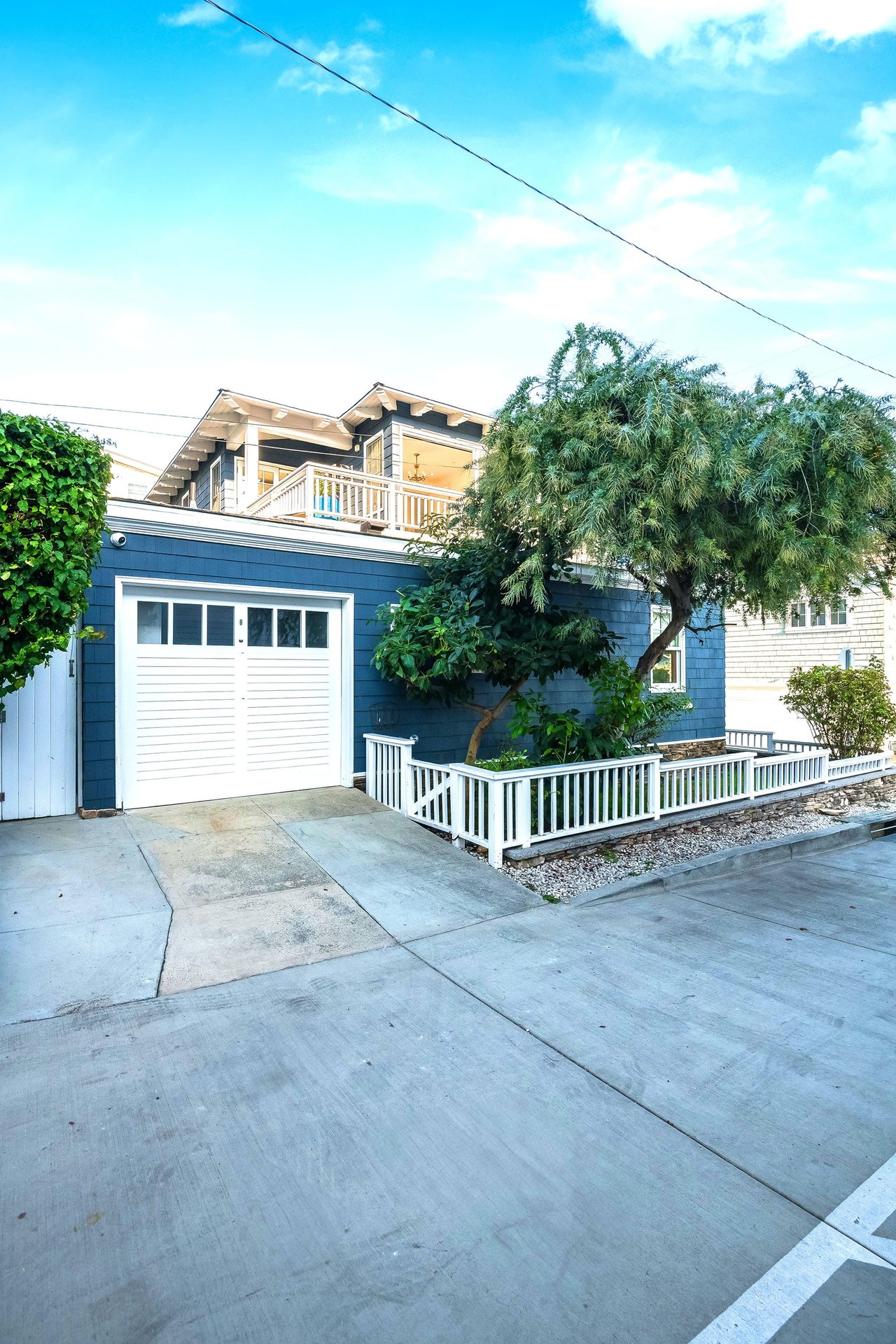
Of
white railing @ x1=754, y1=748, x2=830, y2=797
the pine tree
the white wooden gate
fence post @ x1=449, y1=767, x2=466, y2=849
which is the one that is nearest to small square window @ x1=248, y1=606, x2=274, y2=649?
the white wooden gate

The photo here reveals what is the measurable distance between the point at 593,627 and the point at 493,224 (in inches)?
178

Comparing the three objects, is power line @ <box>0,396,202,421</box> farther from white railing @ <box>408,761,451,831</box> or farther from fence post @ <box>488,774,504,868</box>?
fence post @ <box>488,774,504,868</box>

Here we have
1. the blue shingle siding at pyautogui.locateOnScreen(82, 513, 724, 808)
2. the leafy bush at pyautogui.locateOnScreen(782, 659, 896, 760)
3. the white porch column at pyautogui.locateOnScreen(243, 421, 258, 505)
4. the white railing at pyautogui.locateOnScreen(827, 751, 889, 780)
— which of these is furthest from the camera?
the white porch column at pyautogui.locateOnScreen(243, 421, 258, 505)

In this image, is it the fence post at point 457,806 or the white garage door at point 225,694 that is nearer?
the fence post at point 457,806

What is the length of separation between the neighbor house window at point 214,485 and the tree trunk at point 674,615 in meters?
9.28

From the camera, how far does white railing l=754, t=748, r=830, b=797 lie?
27.4 ft

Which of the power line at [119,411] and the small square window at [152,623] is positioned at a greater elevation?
the power line at [119,411]

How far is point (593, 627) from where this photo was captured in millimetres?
7316

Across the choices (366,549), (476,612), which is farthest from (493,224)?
(476,612)

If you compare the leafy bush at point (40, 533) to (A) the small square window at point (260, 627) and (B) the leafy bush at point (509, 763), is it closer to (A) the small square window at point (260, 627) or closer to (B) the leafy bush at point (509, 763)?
(A) the small square window at point (260, 627)

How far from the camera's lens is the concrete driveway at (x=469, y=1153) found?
172cm

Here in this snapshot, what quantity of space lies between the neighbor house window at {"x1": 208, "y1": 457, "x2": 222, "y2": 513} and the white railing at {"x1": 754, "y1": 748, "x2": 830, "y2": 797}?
1057 centimetres

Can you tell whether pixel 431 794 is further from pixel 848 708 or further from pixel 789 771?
pixel 848 708

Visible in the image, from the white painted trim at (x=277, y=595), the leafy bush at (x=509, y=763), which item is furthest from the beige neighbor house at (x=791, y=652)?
the white painted trim at (x=277, y=595)
